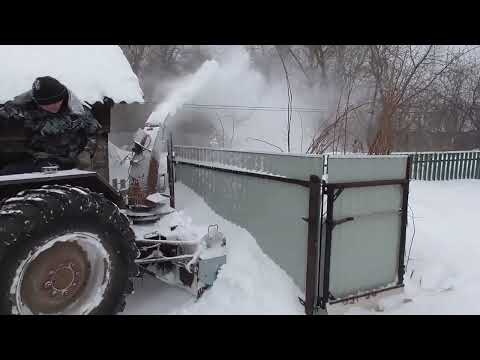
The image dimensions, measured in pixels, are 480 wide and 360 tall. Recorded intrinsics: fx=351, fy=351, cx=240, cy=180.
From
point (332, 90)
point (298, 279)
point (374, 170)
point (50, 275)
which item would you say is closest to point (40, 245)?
point (50, 275)

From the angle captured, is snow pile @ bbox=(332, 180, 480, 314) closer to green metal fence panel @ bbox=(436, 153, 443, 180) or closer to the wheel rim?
the wheel rim

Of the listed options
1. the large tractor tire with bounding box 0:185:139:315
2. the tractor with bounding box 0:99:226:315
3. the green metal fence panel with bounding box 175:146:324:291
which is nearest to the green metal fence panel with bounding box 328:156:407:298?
the green metal fence panel with bounding box 175:146:324:291

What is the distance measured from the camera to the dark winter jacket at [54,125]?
3.27m

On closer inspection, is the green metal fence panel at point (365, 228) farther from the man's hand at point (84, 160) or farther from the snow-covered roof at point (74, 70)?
the snow-covered roof at point (74, 70)

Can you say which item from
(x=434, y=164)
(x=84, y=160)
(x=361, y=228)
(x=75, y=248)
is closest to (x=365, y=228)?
(x=361, y=228)

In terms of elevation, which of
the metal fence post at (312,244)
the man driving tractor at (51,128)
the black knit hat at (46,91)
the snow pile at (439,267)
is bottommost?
the snow pile at (439,267)

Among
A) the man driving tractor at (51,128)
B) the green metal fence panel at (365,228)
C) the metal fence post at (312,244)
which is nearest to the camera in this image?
the man driving tractor at (51,128)

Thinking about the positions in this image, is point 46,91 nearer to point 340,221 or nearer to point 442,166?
point 340,221

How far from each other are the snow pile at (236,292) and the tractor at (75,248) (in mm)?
149

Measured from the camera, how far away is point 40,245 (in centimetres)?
235

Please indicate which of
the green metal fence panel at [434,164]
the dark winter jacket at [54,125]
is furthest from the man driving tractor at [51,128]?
the green metal fence panel at [434,164]

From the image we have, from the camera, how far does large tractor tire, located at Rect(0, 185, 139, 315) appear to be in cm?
224

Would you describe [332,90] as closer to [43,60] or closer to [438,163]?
[438,163]
